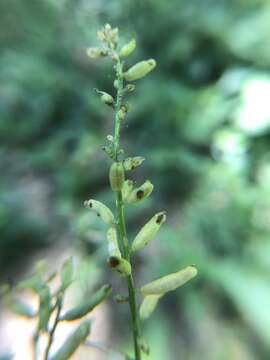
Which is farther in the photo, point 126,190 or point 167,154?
point 167,154

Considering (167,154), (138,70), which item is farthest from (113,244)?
(167,154)

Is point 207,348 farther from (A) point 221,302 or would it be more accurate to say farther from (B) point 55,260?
(B) point 55,260

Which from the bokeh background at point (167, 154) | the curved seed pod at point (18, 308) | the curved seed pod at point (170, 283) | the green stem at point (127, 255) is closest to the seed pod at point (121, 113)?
the green stem at point (127, 255)

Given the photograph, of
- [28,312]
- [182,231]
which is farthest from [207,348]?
[28,312]

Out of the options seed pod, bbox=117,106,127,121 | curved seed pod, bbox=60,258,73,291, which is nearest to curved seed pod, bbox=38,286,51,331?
curved seed pod, bbox=60,258,73,291

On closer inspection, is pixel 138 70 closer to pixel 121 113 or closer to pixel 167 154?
pixel 121 113

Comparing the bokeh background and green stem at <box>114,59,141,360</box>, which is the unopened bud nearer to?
green stem at <box>114,59,141,360</box>
